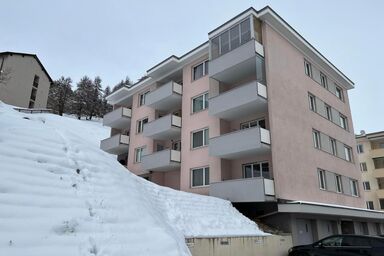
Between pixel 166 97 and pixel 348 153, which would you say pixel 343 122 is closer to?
pixel 348 153

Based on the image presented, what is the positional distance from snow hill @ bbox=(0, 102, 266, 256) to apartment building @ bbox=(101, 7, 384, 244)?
756 cm

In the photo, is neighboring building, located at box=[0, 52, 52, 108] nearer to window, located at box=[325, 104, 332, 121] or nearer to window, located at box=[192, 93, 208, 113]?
window, located at box=[192, 93, 208, 113]

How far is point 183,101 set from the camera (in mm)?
24328

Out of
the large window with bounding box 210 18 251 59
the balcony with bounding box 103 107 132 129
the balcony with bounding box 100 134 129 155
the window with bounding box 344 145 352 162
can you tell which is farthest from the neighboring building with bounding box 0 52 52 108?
the window with bounding box 344 145 352 162

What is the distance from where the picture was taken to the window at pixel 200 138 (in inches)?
851

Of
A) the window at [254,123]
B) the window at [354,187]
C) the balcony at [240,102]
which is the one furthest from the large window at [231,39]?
the window at [354,187]

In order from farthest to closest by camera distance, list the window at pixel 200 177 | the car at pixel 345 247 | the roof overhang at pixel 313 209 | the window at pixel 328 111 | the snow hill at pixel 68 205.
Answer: the window at pixel 328 111 < the window at pixel 200 177 < the roof overhang at pixel 313 209 < the car at pixel 345 247 < the snow hill at pixel 68 205

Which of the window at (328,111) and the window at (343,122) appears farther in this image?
the window at (343,122)

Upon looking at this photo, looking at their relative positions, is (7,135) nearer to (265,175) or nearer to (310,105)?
(265,175)

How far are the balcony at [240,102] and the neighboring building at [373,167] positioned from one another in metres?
32.0

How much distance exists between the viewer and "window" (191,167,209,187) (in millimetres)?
20633

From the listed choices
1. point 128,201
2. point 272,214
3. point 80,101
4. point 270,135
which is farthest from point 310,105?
point 80,101

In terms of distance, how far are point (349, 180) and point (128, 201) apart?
22.2m

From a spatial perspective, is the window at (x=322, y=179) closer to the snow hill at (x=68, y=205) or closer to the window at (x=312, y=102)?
the window at (x=312, y=102)
